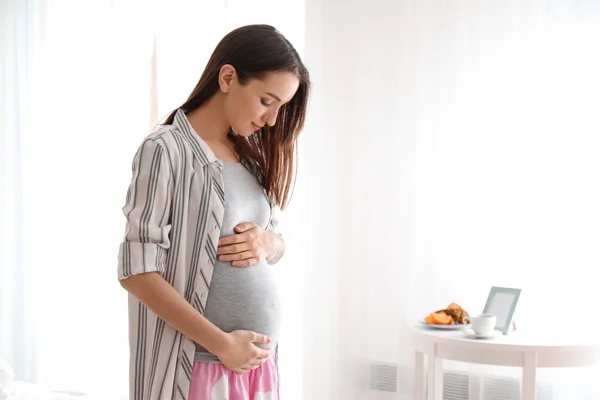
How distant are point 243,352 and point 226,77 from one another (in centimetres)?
47

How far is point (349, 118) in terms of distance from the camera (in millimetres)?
2719

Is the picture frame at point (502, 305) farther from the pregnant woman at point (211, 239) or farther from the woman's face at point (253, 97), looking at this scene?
the woman's face at point (253, 97)

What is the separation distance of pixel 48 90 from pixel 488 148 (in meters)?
2.15

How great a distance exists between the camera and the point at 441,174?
8.43 feet

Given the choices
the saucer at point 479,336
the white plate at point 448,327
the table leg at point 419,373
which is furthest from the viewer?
the table leg at point 419,373

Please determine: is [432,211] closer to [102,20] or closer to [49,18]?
[102,20]

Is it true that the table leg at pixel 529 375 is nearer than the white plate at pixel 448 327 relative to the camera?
Yes

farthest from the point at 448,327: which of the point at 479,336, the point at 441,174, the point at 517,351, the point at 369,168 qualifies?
the point at 369,168

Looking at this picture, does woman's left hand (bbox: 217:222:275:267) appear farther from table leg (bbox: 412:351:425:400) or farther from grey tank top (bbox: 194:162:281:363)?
table leg (bbox: 412:351:425:400)

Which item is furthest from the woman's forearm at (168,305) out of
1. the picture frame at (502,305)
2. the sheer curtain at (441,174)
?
the sheer curtain at (441,174)

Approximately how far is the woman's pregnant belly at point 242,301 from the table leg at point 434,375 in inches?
37.1

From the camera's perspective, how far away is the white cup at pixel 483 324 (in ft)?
6.73

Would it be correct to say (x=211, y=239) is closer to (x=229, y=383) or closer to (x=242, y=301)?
(x=242, y=301)

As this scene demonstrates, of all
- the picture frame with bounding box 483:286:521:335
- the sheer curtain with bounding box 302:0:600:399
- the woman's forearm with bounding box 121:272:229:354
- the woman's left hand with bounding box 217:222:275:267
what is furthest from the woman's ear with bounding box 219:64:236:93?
the sheer curtain with bounding box 302:0:600:399
